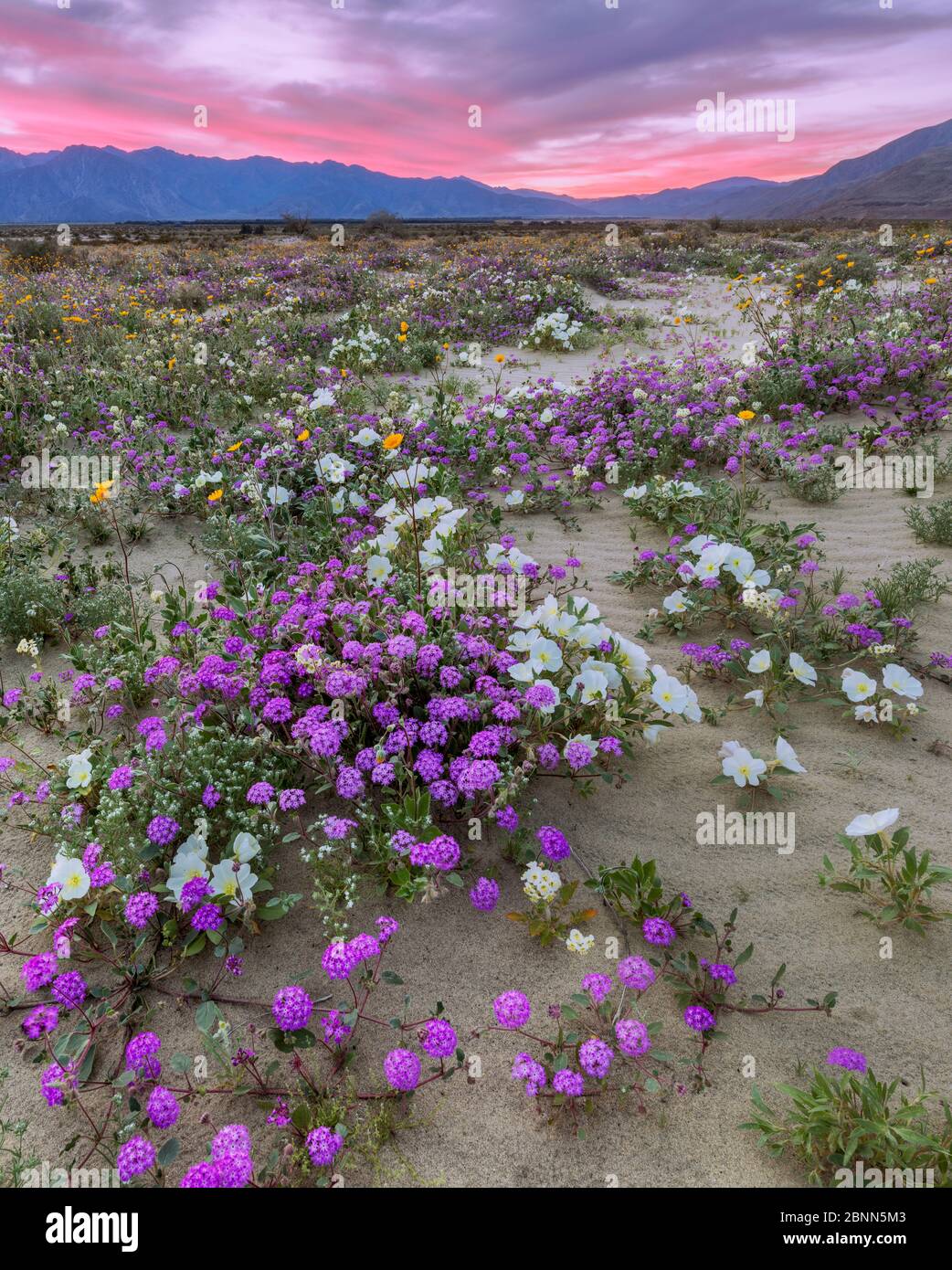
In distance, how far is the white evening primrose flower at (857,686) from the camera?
12.9ft

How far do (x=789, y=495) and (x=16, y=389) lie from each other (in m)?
9.84

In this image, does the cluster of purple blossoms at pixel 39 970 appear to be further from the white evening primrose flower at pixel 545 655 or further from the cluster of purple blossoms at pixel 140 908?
the white evening primrose flower at pixel 545 655

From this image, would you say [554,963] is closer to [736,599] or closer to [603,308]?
[736,599]

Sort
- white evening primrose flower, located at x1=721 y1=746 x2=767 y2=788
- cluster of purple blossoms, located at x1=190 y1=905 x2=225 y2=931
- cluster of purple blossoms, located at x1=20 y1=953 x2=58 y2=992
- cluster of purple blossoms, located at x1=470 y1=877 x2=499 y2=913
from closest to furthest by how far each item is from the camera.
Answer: cluster of purple blossoms, located at x1=20 y1=953 x2=58 y2=992 → cluster of purple blossoms, located at x1=190 y1=905 x2=225 y2=931 → cluster of purple blossoms, located at x1=470 y1=877 x2=499 y2=913 → white evening primrose flower, located at x1=721 y1=746 x2=767 y2=788

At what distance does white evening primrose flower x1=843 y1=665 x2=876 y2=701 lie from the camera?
3.92 metres

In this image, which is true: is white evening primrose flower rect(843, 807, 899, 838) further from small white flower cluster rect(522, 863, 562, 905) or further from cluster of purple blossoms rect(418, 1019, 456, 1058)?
cluster of purple blossoms rect(418, 1019, 456, 1058)

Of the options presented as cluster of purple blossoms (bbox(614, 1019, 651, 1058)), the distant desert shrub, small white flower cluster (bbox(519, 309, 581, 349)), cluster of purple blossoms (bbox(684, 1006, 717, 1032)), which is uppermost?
the distant desert shrub

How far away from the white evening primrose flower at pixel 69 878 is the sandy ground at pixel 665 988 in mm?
481

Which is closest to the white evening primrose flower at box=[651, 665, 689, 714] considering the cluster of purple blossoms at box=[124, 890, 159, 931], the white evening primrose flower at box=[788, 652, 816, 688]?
the white evening primrose flower at box=[788, 652, 816, 688]

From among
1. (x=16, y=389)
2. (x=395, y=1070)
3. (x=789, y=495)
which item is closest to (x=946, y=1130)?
(x=395, y=1070)

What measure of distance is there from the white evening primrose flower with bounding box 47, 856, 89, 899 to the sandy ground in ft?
1.58

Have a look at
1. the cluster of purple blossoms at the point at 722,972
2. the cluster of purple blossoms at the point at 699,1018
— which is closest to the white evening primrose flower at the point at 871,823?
the cluster of purple blossoms at the point at 722,972

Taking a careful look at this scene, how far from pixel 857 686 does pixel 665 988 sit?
2.22 meters

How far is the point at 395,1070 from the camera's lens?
7.18 ft
